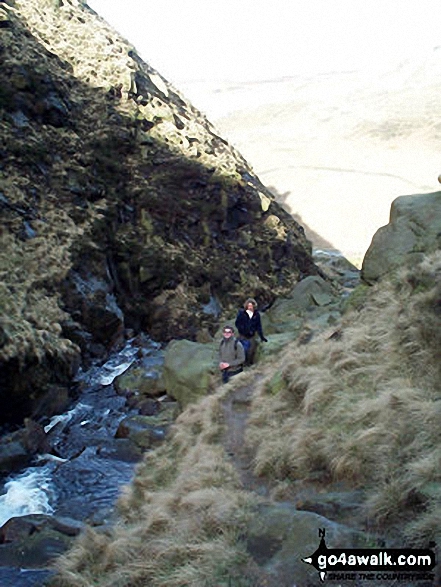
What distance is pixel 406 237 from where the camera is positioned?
14.6 meters

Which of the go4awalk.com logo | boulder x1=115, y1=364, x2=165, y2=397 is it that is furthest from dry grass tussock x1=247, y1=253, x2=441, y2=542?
boulder x1=115, y1=364, x2=165, y2=397

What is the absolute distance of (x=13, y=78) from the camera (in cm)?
2655

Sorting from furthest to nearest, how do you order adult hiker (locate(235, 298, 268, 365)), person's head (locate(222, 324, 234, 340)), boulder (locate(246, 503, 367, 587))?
adult hiker (locate(235, 298, 268, 365)), person's head (locate(222, 324, 234, 340)), boulder (locate(246, 503, 367, 587))

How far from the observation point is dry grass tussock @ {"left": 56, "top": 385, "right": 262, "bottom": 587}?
244 inches

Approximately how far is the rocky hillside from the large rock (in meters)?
12.0

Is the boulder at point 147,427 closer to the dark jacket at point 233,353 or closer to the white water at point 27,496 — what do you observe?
the white water at point 27,496

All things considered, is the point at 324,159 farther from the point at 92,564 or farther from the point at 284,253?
the point at 92,564

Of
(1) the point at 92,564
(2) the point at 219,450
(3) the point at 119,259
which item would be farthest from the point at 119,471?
(3) the point at 119,259

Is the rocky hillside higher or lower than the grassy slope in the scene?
higher

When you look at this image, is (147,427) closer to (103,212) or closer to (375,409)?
(375,409)

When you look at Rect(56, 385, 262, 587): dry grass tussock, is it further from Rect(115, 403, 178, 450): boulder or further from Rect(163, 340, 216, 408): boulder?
Rect(163, 340, 216, 408): boulder

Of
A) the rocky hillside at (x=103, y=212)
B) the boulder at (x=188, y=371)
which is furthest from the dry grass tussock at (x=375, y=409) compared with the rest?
the rocky hillside at (x=103, y=212)

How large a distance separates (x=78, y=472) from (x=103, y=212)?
1603cm

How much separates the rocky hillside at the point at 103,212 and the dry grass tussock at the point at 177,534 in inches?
337
